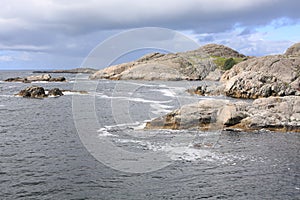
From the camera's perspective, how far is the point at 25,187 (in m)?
21.3

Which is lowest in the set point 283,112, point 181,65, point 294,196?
point 294,196

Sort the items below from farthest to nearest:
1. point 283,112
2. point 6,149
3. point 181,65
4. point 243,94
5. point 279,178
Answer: point 181,65 < point 243,94 < point 283,112 < point 6,149 < point 279,178

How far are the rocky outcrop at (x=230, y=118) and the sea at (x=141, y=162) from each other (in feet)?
4.87

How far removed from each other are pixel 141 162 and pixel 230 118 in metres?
17.1

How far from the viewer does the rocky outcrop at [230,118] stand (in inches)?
1539

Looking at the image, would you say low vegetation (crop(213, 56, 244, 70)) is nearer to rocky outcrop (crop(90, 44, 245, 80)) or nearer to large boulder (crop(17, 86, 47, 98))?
rocky outcrop (crop(90, 44, 245, 80))

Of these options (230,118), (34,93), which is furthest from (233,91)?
(34,93)

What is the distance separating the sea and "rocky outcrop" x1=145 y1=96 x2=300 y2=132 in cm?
148

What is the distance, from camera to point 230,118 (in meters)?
39.7

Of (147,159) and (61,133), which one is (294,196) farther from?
(61,133)

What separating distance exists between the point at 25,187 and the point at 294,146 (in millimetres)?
24648

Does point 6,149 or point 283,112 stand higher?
point 283,112

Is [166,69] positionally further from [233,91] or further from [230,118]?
[230,118]

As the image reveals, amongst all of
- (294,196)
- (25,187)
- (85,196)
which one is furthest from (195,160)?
(25,187)
